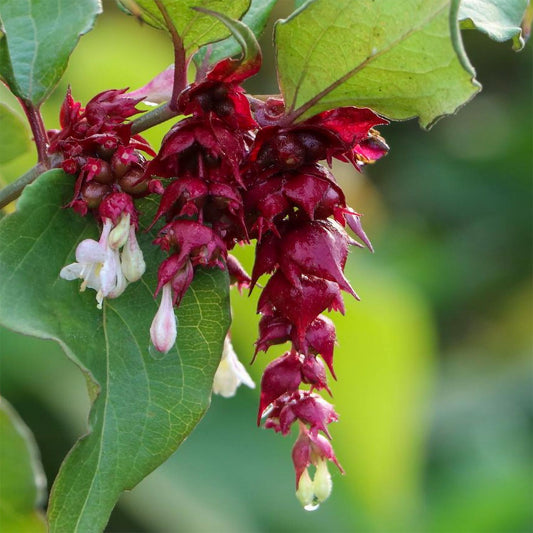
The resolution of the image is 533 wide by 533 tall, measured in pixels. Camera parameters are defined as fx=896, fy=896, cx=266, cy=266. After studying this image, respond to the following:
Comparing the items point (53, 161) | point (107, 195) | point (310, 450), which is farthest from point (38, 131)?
point (310, 450)

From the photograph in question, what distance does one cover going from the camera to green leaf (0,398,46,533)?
140cm

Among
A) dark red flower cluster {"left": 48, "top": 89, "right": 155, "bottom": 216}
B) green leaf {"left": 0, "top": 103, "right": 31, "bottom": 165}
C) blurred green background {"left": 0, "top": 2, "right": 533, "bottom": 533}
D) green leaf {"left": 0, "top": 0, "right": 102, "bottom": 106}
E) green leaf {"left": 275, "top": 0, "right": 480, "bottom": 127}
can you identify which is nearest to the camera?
green leaf {"left": 275, "top": 0, "right": 480, "bottom": 127}

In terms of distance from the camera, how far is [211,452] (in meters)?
3.38

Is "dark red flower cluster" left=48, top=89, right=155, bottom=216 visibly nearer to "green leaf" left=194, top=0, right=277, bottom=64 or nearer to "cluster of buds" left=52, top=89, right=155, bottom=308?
"cluster of buds" left=52, top=89, right=155, bottom=308

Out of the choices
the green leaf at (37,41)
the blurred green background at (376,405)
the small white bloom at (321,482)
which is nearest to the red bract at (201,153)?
the green leaf at (37,41)

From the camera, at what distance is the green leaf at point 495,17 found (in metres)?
0.98

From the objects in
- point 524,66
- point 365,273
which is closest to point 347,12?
point 365,273

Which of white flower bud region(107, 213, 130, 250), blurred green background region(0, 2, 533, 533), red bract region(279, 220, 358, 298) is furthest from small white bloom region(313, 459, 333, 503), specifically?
blurred green background region(0, 2, 533, 533)

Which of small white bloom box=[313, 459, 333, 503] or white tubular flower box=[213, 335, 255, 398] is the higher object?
white tubular flower box=[213, 335, 255, 398]

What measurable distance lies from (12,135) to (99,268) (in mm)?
391

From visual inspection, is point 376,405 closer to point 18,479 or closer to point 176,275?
point 18,479

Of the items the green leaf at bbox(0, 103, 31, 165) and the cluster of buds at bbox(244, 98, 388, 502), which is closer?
the cluster of buds at bbox(244, 98, 388, 502)

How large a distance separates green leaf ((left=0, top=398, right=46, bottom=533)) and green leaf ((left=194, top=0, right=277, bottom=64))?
658 mm

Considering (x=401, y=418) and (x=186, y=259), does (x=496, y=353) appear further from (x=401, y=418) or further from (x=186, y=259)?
(x=186, y=259)
